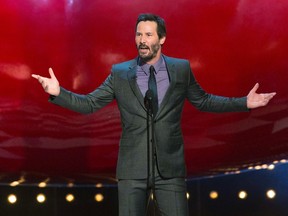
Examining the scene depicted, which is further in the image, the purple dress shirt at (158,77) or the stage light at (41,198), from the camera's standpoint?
the stage light at (41,198)

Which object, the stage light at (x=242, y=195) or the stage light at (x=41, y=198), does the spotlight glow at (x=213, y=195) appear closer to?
the stage light at (x=242, y=195)

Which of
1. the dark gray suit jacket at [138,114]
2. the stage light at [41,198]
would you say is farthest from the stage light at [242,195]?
the dark gray suit jacket at [138,114]

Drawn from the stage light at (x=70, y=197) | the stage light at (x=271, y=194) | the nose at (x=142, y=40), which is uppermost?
the stage light at (x=70, y=197)

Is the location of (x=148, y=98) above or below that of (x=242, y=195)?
below

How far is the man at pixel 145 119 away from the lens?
1280 millimetres

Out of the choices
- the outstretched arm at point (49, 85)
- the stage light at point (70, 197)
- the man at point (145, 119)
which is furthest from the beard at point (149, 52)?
the stage light at point (70, 197)

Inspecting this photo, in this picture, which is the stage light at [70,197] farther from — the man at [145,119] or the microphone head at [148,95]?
the microphone head at [148,95]

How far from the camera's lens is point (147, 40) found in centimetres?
129

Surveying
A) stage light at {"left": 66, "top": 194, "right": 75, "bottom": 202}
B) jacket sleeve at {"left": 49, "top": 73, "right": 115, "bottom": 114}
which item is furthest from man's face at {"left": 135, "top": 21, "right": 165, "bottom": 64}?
stage light at {"left": 66, "top": 194, "right": 75, "bottom": 202}

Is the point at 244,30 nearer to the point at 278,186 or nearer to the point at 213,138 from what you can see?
the point at 213,138

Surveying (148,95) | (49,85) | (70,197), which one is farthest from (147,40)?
(70,197)

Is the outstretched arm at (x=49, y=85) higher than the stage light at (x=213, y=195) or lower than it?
lower

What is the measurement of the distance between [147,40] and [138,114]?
16cm

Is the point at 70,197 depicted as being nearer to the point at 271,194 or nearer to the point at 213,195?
the point at 213,195
